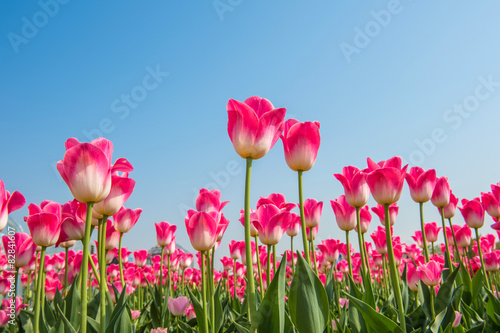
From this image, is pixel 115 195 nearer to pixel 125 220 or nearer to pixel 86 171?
pixel 86 171

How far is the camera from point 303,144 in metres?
1.46

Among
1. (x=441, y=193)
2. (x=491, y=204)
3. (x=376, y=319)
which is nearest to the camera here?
(x=376, y=319)

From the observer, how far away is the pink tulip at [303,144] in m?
1.46

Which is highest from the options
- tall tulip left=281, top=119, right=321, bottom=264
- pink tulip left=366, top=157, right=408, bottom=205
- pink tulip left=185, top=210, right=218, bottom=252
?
tall tulip left=281, top=119, right=321, bottom=264

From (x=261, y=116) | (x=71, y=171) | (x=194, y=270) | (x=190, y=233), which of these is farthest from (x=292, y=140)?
(x=194, y=270)

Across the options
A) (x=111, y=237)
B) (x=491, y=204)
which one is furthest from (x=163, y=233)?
(x=491, y=204)

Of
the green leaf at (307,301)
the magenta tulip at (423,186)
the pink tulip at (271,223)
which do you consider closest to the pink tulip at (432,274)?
the magenta tulip at (423,186)

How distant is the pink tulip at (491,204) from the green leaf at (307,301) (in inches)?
118

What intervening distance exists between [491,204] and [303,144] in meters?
2.90

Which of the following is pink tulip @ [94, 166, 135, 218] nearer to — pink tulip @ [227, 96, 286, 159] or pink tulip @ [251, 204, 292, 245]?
pink tulip @ [227, 96, 286, 159]

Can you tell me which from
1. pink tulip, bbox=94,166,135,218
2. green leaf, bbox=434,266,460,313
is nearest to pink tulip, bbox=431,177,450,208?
green leaf, bbox=434,266,460,313

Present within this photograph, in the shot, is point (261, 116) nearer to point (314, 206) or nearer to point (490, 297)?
point (314, 206)

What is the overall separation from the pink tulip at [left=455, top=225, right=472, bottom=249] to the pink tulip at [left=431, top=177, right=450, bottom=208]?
4.86 feet

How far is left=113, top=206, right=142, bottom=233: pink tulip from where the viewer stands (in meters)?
2.12
